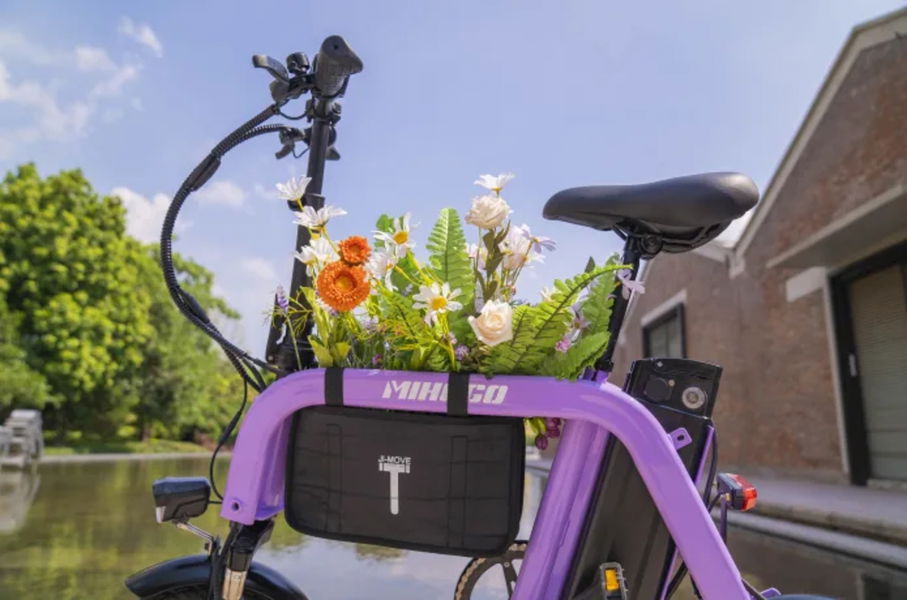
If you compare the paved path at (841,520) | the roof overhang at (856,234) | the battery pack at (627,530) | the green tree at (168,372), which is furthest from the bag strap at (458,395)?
the green tree at (168,372)

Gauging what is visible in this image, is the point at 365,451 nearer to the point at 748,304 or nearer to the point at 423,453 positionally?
the point at 423,453

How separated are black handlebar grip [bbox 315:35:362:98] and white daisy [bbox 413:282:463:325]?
2.09 ft

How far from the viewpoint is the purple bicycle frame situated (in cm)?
133

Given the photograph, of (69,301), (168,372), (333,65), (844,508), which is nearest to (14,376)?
(69,301)

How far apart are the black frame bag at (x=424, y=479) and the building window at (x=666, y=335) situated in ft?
49.1

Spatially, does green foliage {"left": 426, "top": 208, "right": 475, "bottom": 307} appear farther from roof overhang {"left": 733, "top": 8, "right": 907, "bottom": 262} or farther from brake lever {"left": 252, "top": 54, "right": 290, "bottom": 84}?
roof overhang {"left": 733, "top": 8, "right": 907, "bottom": 262}

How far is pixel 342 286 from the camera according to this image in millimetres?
1400

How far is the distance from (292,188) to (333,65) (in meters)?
0.34

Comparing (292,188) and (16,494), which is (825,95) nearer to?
(292,188)

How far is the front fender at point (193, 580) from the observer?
159cm

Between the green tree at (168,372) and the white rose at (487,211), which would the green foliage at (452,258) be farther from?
the green tree at (168,372)

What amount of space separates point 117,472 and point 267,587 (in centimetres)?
1324

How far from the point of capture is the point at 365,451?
1.41 m

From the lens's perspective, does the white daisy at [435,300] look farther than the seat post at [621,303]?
No
